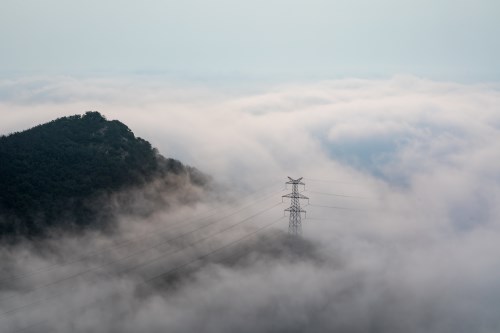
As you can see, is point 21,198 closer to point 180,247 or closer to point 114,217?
point 114,217

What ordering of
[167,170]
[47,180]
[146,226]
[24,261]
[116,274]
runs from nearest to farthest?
[24,261] < [116,274] < [47,180] < [146,226] < [167,170]

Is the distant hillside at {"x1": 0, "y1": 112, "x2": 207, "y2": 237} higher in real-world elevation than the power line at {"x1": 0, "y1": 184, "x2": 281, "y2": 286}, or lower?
higher

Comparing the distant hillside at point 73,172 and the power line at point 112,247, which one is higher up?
the distant hillside at point 73,172

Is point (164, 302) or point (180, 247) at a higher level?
point (180, 247)

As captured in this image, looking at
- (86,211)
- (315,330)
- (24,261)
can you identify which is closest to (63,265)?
(24,261)

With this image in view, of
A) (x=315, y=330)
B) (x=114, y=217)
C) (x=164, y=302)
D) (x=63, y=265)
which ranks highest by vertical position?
(x=114, y=217)

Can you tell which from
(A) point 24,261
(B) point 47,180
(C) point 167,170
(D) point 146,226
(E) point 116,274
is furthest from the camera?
(C) point 167,170

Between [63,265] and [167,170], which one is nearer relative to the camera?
[63,265]

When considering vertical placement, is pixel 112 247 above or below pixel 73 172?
below
